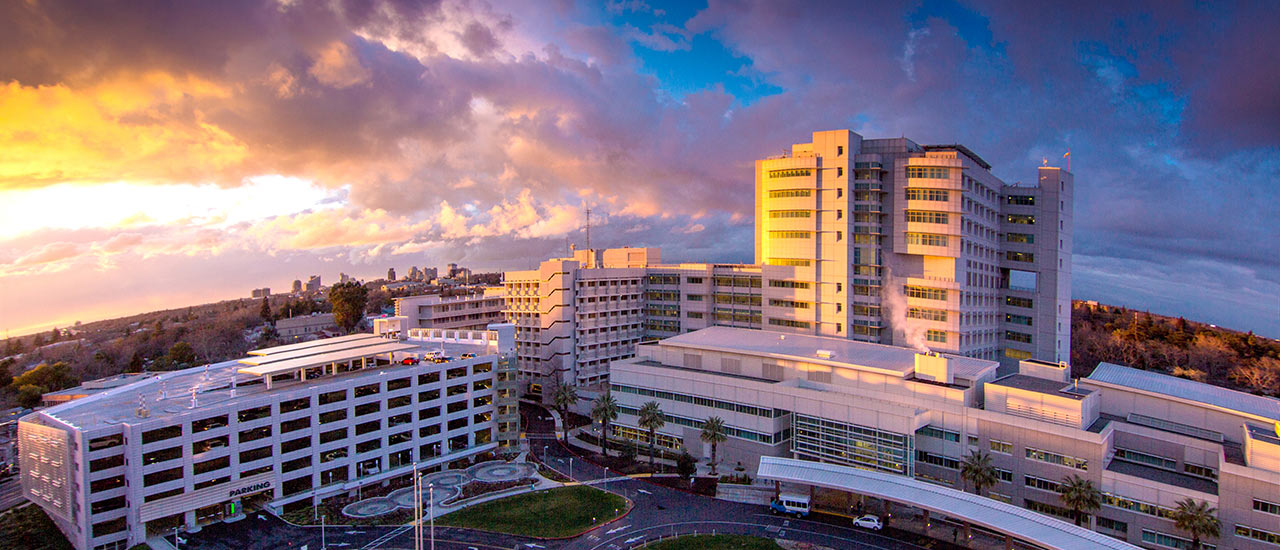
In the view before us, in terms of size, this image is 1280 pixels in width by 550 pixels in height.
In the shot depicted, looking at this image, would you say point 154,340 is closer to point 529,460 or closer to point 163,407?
point 163,407

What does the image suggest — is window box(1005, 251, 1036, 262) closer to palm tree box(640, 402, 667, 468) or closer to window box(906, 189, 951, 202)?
window box(906, 189, 951, 202)

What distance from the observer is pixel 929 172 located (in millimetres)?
89812

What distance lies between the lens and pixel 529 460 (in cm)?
7888

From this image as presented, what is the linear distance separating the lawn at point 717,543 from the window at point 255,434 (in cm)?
4077

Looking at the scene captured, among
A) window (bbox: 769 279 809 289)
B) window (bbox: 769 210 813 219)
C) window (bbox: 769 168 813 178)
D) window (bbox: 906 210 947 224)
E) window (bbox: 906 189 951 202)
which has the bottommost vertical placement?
window (bbox: 769 279 809 289)

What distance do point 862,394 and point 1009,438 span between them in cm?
1559

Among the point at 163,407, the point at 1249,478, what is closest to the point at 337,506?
the point at 163,407

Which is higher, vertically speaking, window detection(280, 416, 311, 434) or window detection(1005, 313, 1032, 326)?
window detection(1005, 313, 1032, 326)

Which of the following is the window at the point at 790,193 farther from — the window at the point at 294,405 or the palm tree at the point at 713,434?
the window at the point at 294,405

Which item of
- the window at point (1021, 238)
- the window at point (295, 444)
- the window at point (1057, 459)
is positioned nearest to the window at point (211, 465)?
the window at point (295, 444)

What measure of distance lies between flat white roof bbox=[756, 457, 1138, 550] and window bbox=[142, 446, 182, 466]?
55378 millimetres

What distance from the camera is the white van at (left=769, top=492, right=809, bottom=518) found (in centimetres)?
5988

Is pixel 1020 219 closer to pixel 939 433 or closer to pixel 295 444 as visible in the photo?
pixel 939 433

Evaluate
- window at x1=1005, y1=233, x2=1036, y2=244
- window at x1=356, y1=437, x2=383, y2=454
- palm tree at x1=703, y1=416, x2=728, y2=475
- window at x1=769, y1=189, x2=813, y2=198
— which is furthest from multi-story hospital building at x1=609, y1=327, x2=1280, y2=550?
window at x1=1005, y1=233, x2=1036, y2=244
